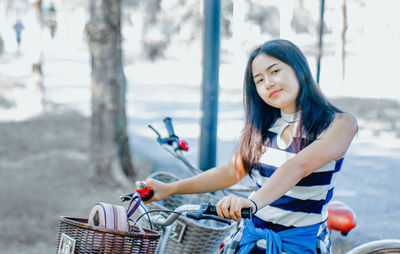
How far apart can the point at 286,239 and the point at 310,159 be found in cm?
34

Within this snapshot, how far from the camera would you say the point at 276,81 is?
7.51 ft

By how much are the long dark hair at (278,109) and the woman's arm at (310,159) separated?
6cm

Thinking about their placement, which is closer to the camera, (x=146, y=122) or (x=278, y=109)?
(x=278, y=109)

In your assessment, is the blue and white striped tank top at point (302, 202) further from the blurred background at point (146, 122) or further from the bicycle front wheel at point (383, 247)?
the blurred background at point (146, 122)

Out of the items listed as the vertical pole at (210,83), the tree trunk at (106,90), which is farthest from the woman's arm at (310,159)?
the tree trunk at (106,90)

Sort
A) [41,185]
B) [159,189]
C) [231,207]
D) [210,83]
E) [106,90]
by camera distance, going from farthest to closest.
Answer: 1. [41,185]
2. [106,90]
3. [210,83]
4. [159,189]
5. [231,207]

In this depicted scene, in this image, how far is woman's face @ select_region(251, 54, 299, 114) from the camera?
2.29 m

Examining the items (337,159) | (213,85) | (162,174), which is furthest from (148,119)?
(337,159)

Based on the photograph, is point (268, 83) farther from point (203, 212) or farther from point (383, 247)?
point (383, 247)

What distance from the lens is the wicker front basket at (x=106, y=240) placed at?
1.79 metres

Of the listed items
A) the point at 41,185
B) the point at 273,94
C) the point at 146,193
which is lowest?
the point at 41,185

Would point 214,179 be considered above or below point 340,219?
above

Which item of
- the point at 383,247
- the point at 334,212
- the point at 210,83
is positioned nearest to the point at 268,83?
the point at 383,247

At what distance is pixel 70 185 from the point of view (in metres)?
6.60
